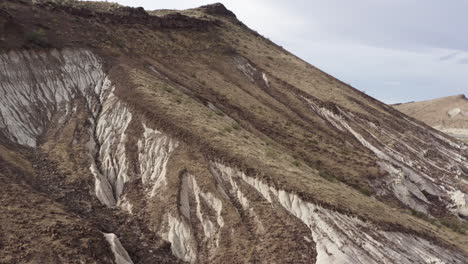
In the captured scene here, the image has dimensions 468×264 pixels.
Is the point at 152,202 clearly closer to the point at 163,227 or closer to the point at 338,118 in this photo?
the point at 163,227

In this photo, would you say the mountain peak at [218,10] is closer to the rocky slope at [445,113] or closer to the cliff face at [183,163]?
the cliff face at [183,163]

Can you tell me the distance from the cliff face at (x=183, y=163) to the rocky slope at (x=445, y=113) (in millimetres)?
95490

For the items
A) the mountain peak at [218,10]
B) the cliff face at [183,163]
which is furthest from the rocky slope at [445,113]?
the cliff face at [183,163]

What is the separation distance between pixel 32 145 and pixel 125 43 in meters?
20.4

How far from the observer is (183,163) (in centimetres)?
2406

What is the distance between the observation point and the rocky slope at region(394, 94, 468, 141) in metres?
134

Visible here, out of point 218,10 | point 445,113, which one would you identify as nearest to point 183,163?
point 218,10

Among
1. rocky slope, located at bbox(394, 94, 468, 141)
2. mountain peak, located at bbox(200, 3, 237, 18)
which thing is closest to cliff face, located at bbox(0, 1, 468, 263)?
mountain peak, located at bbox(200, 3, 237, 18)

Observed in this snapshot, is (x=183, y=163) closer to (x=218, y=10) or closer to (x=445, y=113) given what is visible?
(x=218, y=10)

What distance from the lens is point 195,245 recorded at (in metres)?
19.5

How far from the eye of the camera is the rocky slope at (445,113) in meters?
134

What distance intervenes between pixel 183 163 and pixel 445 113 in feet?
489

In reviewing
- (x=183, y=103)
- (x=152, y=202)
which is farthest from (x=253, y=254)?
(x=183, y=103)

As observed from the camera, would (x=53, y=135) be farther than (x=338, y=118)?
No
